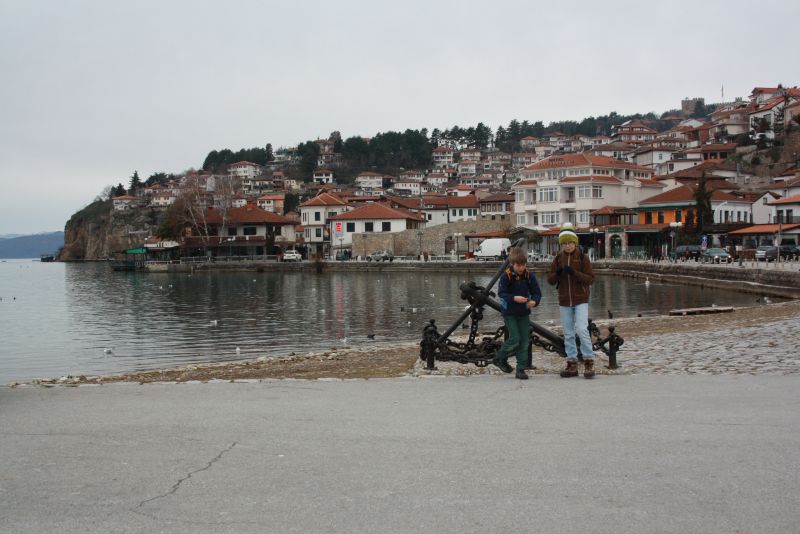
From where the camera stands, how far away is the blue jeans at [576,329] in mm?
9242

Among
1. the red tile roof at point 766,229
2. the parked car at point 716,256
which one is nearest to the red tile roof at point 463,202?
the red tile roof at point 766,229

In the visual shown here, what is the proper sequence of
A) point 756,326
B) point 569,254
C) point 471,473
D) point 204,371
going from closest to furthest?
point 471,473
point 569,254
point 204,371
point 756,326

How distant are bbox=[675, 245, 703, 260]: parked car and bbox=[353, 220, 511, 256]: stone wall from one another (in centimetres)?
2971

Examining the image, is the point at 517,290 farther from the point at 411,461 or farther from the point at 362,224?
the point at 362,224

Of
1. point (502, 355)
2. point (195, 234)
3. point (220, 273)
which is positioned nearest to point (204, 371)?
point (502, 355)

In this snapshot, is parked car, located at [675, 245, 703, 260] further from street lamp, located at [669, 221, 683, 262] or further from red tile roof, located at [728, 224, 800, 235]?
red tile roof, located at [728, 224, 800, 235]

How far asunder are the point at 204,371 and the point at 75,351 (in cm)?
1014

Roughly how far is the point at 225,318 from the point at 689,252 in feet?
151

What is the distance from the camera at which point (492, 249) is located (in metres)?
76.9

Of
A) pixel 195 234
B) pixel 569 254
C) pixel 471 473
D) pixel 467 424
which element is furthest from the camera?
pixel 195 234

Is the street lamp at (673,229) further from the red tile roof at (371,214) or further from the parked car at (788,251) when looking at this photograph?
the red tile roof at (371,214)

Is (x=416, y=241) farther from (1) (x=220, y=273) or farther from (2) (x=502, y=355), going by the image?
(2) (x=502, y=355)

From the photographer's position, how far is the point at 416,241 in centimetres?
9056

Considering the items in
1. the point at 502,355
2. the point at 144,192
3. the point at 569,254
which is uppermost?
the point at 144,192
